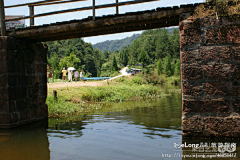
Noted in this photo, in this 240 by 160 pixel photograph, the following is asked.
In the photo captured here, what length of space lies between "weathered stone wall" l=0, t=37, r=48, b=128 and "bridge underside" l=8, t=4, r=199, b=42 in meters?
0.47

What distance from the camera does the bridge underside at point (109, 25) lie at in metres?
6.90

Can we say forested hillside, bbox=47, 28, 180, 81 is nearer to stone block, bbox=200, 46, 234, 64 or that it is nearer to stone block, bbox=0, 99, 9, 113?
stone block, bbox=0, 99, 9, 113

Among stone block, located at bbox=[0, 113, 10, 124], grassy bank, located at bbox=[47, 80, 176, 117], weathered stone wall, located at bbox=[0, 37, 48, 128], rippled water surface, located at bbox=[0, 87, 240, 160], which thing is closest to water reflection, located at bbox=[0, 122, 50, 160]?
rippled water surface, located at bbox=[0, 87, 240, 160]

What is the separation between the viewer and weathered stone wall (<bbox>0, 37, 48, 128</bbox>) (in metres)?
8.20

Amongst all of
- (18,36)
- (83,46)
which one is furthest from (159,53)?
(18,36)

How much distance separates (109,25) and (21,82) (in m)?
3.64

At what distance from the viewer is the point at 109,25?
25.5 ft

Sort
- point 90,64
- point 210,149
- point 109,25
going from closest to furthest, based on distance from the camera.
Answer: point 210,149 → point 109,25 → point 90,64

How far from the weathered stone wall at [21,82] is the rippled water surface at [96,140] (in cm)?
52

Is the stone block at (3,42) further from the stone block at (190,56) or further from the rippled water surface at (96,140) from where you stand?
the stone block at (190,56)

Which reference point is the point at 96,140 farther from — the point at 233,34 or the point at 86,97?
the point at 86,97

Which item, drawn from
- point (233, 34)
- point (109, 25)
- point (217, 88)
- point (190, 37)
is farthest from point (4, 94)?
point (233, 34)

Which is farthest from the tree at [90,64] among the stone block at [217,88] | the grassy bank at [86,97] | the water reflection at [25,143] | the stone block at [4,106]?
the stone block at [217,88]

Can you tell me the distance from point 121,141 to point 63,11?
4.31 metres
